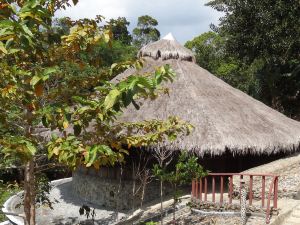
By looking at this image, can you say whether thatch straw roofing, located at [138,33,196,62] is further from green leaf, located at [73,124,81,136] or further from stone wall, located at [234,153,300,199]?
green leaf, located at [73,124,81,136]

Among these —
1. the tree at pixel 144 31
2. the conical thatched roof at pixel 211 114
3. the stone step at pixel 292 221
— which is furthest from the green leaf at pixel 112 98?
the tree at pixel 144 31

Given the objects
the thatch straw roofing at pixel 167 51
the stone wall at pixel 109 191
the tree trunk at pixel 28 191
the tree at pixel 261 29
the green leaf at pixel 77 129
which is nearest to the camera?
the green leaf at pixel 77 129

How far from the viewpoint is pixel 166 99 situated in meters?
11.9

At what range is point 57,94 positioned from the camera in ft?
16.1

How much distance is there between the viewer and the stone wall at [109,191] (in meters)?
11.3

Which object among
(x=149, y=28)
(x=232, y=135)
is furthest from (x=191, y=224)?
(x=149, y=28)

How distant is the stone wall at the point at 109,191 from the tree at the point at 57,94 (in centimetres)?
554

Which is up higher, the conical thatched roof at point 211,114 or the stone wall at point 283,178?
the conical thatched roof at point 211,114

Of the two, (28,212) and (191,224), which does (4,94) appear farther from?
(191,224)

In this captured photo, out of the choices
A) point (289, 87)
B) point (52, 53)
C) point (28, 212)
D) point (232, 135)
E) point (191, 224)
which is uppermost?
point (289, 87)

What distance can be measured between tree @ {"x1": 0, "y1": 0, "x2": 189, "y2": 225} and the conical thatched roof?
171 inches

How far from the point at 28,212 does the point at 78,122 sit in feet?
6.28

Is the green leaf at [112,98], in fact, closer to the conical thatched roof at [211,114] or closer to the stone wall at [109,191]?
the conical thatched roof at [211,114]

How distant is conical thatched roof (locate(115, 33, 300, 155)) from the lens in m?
10.4
